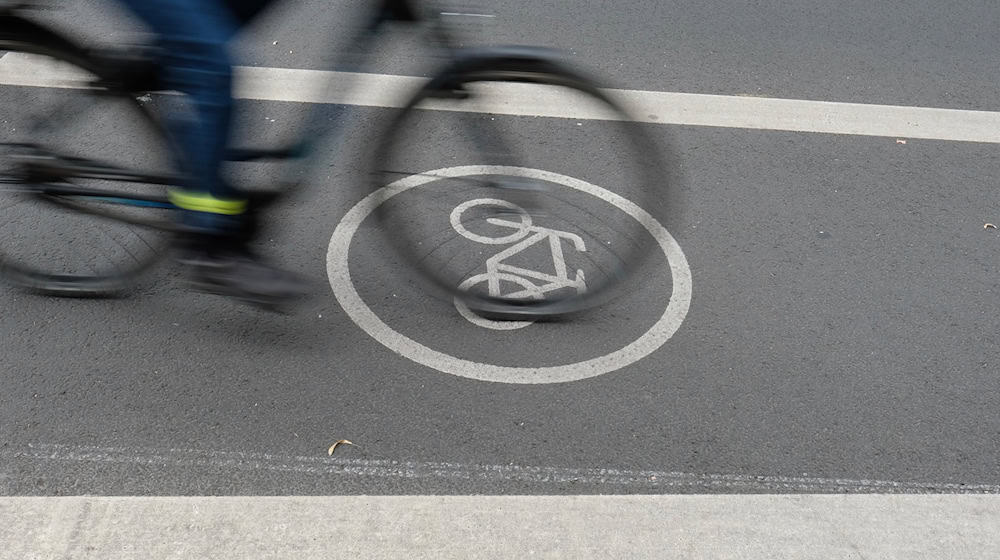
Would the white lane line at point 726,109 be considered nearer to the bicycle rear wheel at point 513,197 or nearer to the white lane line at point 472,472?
the bicycle rear wheel at point 513,197

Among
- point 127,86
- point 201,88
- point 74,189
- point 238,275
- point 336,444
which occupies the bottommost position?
point 336,444

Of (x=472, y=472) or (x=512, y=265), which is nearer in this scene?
(x=472, y=472)

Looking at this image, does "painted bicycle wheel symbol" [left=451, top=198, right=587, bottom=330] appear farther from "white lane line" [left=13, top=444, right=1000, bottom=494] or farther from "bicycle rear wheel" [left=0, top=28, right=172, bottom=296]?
"bicycle rear wheel" [left=0, top=28, right=172, bottom=296]

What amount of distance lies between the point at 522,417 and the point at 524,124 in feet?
6.90

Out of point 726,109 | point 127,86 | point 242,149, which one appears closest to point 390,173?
point 242,149

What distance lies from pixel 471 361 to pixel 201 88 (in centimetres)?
137

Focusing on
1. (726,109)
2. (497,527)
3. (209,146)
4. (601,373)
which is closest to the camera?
(497,527)

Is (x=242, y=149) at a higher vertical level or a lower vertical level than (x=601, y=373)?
higher

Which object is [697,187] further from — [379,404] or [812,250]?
[379,404]

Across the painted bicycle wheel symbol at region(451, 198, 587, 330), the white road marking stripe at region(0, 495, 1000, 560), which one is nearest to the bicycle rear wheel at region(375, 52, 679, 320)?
the painted bicycle wheel symbol at region(451, 198, 587, 330)

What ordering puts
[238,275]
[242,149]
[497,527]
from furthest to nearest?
[238,275] < [242,149] < [497,527]

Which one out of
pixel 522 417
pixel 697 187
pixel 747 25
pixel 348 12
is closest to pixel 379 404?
pixel 522 417

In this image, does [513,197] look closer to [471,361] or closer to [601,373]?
[471,361]

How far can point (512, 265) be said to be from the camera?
385 cm
